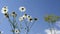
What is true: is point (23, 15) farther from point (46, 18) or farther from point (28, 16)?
point (46, 18)

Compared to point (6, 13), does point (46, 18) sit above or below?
below

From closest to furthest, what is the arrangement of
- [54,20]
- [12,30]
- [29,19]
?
[12,30]
[29,19]
[54,20]

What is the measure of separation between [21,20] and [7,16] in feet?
3.01

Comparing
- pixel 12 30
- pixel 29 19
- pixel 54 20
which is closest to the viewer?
pixel 12 30

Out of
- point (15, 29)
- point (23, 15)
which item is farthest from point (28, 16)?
point (15, 29)

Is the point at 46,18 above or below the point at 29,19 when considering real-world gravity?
below

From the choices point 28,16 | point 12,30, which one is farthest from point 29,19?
point 12,30

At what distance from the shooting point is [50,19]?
884 inches

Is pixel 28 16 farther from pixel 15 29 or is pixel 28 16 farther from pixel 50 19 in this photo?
pixel 50 19

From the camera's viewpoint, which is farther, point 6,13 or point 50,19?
point 50,19

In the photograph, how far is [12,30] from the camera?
962 centimetres

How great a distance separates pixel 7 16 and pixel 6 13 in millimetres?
155

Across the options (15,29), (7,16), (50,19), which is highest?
(7,16)

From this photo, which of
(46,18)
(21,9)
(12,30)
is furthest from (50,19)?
(12,30)
